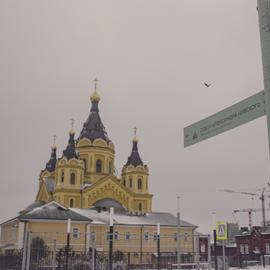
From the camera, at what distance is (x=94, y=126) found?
6088cm

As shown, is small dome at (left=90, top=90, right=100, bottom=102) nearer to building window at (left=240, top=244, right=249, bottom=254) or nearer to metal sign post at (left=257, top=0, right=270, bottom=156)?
building window at (left=240, top=244, right=249, bottom=254)

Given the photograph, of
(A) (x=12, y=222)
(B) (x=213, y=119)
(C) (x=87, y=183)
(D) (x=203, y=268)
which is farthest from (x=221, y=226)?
(C) (x=87, y=183)

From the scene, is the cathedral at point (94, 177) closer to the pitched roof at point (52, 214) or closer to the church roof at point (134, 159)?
the church roof at point (134, 159)

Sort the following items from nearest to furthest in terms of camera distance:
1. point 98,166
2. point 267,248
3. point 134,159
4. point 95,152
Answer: point 267,248 < point 95,152 < point 98,166 < point 134,159

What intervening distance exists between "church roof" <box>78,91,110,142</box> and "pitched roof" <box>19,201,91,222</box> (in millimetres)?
15728

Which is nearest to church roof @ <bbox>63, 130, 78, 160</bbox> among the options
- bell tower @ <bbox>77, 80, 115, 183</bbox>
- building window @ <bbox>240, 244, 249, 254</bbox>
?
bell tower @ <bbox>77, 80, 115, 183</bbox>

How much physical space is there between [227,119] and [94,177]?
179 ft

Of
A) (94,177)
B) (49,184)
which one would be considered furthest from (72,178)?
(49,184)

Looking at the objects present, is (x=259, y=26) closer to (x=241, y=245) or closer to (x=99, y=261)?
(x=99, y=261)

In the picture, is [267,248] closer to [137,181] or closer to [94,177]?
[137,181]

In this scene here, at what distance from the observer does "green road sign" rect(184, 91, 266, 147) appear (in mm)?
2779

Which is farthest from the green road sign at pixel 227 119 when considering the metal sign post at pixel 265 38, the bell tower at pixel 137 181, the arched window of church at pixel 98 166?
the bell tower at pixel 137 181

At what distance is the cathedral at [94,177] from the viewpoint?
54.0 meters

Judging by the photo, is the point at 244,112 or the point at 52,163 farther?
the point at 52,163
